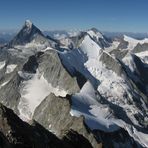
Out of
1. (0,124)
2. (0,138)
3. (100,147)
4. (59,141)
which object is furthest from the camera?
(100,147)

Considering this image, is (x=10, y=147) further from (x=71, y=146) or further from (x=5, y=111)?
(x=71, y=146)

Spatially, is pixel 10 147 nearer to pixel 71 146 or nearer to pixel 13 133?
pixel 13 133

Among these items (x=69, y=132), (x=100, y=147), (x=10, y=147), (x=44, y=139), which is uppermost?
(x=10, y=147)

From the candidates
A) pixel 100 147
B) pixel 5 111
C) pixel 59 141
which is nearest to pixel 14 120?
pixel 5 111

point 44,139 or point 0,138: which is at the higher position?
point 0,138

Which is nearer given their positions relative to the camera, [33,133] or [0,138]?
[0,138]

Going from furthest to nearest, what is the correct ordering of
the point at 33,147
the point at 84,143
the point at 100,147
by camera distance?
1. the point at 100,147
2. the point at 84,143
3. the point at 33,147

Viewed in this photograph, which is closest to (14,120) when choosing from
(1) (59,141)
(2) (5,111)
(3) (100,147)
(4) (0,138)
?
(2) (5,111)
